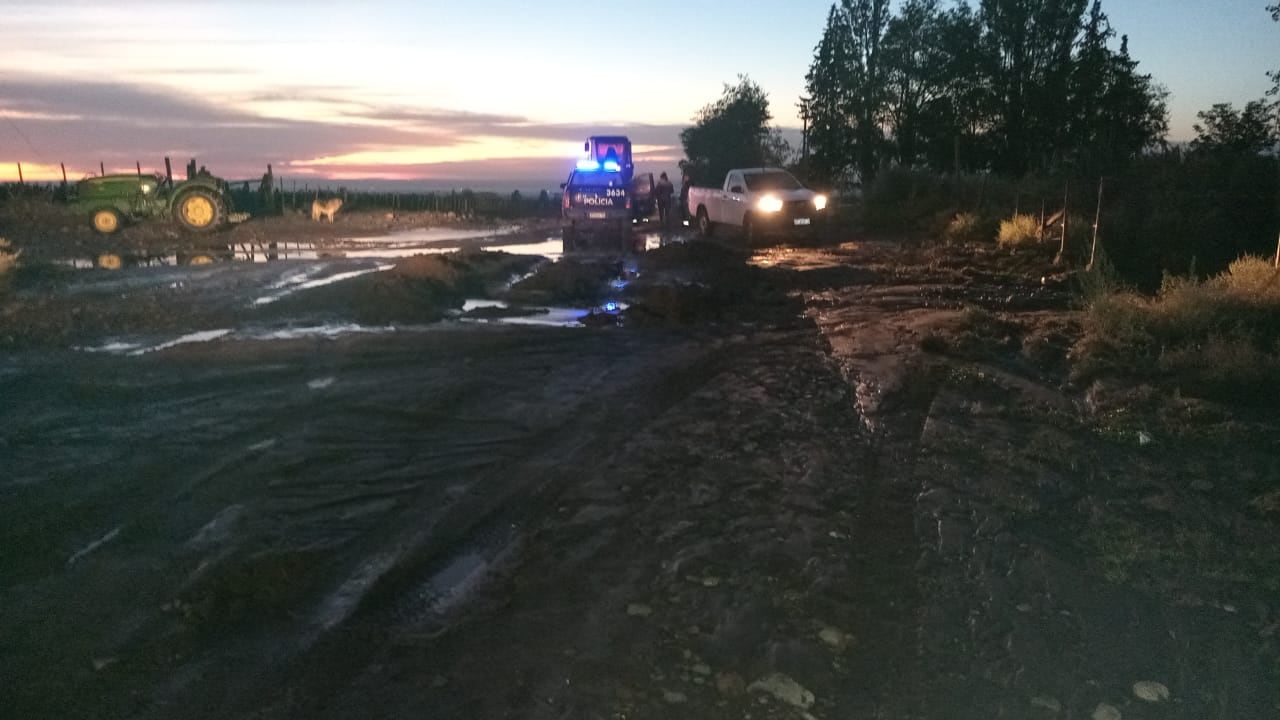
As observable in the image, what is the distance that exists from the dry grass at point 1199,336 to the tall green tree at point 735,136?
53527 mm

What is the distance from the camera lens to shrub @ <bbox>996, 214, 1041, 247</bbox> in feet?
69.6

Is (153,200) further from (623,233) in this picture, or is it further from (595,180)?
(623,233)

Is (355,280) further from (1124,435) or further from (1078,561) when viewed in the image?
(1078,561)

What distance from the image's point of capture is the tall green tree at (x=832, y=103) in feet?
184

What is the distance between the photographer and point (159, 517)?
604 cm

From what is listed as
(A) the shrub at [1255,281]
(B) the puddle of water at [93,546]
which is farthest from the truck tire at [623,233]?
(B) the puddle of water at [93,546]

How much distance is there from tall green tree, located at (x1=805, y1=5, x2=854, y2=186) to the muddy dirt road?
154 ft

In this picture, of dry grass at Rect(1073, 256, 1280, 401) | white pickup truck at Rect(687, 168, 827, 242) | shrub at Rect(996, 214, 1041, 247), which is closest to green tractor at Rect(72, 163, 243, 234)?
white pickup truck at Rect(687, 168, 827, 242)

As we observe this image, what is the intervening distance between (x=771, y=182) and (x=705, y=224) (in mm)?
3877

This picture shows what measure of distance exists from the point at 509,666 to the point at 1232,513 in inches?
178

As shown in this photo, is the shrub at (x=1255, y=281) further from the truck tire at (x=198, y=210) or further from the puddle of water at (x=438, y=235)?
the truck tire at (x=198, y=210)

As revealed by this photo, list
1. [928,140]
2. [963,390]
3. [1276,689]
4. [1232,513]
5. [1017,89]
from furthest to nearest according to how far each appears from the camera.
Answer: [928,140] < [1017,89] < [963,390] < [1232,513] < [1276,689]

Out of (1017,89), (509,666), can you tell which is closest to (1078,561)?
(509,666)

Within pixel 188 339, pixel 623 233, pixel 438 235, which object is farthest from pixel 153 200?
pixel 188 339
